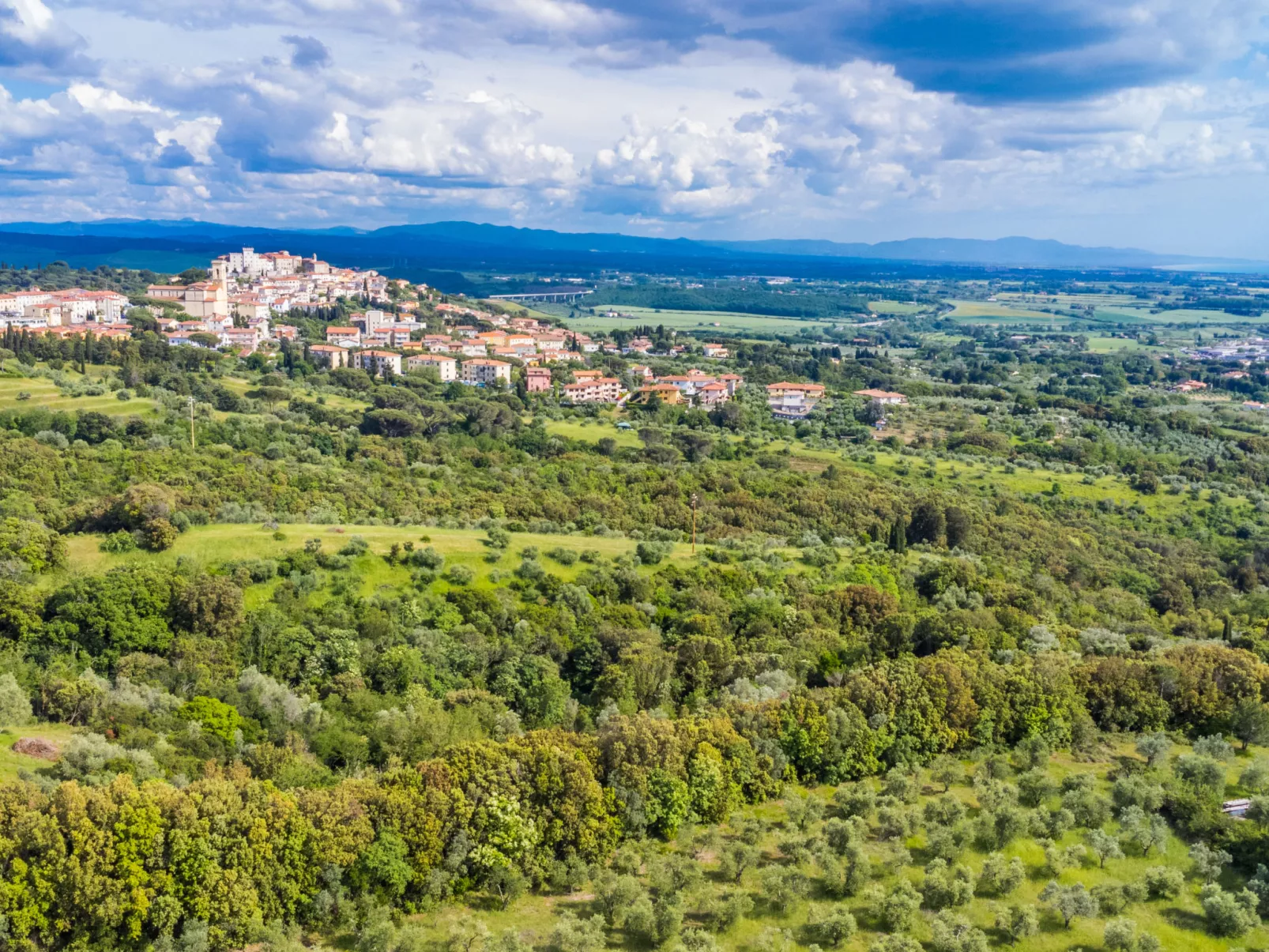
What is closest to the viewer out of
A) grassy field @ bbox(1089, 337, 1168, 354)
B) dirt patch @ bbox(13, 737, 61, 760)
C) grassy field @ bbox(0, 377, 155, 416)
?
dirt patch @ bbox(13, 737, 61, 760)

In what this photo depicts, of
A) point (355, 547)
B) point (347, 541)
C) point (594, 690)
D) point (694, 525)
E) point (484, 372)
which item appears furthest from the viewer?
point (484, 372)

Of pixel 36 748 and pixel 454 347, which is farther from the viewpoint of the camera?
pixel 454 347

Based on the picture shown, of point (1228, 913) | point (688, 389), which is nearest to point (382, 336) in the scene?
point (688, 389)

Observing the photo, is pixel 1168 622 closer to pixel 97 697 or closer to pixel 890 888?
pixel 890 888


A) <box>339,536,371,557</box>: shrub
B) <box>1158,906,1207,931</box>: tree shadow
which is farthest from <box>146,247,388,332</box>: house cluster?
<box>1158,906,1207,931</box>: tree shadow

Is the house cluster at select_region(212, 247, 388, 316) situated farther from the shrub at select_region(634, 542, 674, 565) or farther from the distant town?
the shrub at select_region(634, 542, 674, 565)

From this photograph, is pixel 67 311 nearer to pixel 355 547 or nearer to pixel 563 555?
pixel 355 547
